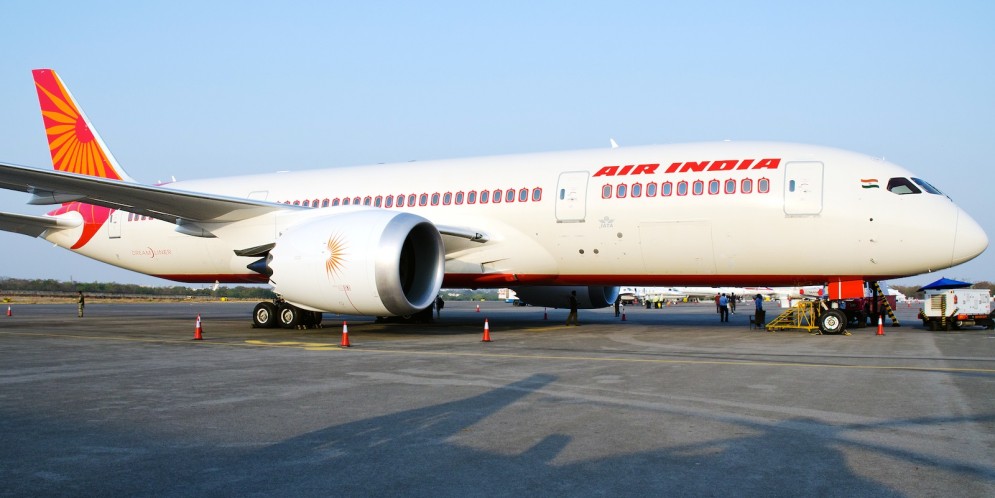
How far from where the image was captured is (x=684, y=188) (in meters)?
16.7

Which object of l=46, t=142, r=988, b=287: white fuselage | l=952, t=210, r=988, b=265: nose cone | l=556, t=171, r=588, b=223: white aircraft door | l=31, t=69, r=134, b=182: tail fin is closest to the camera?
l=952, t=210, r=988, b=265: nose cone

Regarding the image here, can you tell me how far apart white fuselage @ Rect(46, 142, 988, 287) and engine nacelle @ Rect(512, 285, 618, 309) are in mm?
4393

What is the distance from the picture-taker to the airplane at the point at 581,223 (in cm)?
1531

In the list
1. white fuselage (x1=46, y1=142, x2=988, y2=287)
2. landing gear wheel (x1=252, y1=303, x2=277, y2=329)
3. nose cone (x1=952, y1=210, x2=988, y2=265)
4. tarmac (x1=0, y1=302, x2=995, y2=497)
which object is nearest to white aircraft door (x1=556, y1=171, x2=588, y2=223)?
white fuselage (x1=46, y1=142, x2=988, y2=287)

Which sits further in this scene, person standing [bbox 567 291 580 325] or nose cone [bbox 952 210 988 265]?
person standing [bbox 567 291 580 325]

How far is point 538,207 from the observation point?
1789 cm

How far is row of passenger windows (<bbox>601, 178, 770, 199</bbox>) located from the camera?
638 inches

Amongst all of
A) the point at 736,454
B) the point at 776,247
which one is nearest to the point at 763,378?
the point at 736,454

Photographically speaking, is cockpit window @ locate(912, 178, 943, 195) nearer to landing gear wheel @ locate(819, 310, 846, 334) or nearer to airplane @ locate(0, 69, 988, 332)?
airplane @ locate(0, 69, 988, 332)

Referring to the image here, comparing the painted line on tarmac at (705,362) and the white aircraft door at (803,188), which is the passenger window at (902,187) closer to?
the white aircraft door at (803,188)

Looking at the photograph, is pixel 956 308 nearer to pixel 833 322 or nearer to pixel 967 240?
pixel 833 322

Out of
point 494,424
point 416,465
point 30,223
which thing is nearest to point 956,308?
point 494,424

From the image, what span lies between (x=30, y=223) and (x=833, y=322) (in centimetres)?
2201

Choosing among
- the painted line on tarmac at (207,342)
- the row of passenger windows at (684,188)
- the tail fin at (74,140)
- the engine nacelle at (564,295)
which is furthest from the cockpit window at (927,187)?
the tail fin at (74,140)
